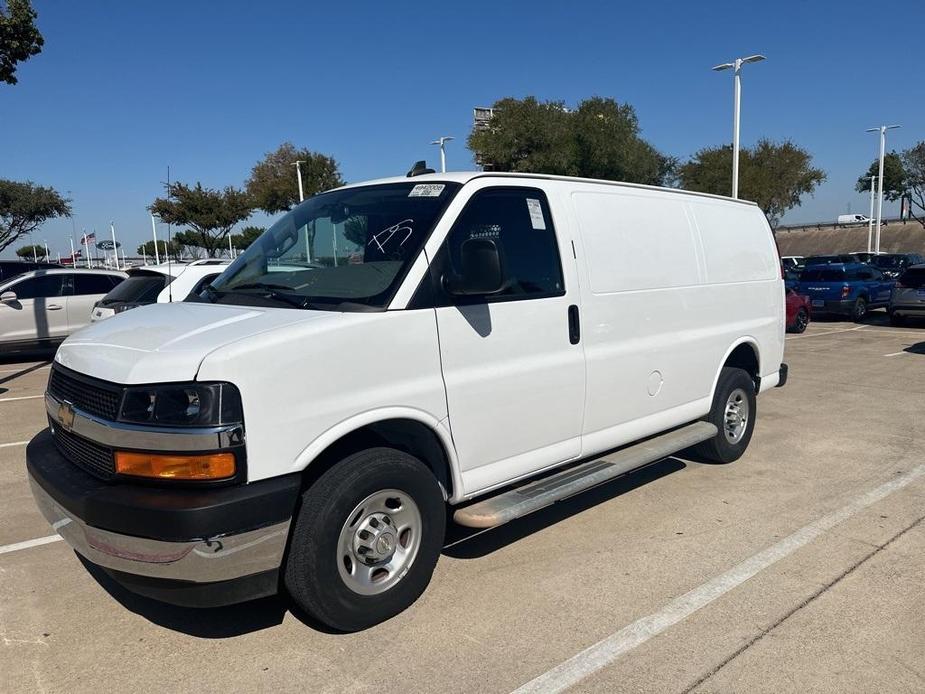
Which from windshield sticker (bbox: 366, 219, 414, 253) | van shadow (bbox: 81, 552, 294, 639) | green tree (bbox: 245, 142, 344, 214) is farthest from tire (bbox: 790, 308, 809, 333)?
green tree (bbox: 245, 142, 344, 214)

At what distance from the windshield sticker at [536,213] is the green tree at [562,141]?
2879 centimetres

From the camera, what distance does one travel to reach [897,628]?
3402 millimetres

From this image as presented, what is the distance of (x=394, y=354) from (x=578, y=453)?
160cm

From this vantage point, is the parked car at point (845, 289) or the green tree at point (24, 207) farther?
the green tree at point (24, 207)

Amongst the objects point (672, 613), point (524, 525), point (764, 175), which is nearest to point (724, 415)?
point (524, 525)

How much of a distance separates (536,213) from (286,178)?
39.9 meters

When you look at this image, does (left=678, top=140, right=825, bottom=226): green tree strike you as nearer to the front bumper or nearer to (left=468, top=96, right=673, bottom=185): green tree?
(left=468, top=96, right=673, bottom=185): green tree

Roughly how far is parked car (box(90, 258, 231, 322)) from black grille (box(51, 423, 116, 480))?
255 inches

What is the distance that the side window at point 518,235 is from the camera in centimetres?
383

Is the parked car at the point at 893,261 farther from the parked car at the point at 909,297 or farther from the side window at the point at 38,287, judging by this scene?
the side window at the point at 38,287

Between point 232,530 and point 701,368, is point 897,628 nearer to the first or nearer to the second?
point 701,368

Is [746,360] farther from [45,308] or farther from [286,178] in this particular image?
[286,178]

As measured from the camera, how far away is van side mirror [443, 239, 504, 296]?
11.4 ft

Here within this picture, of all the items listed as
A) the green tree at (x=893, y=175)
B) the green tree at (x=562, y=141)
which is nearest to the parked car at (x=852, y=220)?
the green tree at (x=893, y=175)
